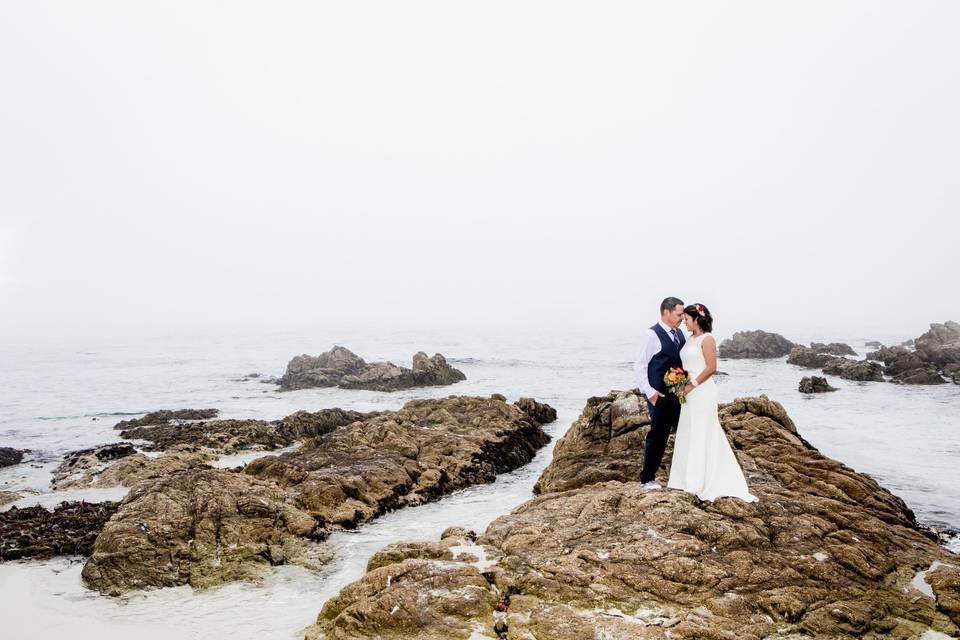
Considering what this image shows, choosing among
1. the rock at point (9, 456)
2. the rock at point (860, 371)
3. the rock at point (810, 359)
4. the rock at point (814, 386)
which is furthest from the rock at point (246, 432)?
the rock at point (810, 359)

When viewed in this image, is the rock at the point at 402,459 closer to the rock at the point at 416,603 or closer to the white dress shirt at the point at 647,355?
the rock at the point at 416,603

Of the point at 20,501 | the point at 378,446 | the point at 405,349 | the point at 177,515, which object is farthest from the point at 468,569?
the point at 405,349

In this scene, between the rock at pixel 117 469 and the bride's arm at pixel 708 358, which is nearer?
the bride's arm at pixel 708 358

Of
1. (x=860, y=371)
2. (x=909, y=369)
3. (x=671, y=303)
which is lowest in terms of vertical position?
(x=860, y=371)

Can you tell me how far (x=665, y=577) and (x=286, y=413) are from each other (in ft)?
84.1

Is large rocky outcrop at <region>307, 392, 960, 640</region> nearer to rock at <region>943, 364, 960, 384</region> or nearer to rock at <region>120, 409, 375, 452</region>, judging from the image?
rock at <region>120, 409, 375, 452</region>

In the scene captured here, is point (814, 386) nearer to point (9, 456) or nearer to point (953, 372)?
point (953, 372)

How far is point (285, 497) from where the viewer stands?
38.0 ft

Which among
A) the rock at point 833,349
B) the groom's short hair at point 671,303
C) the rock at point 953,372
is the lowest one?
the rock at point 953,372

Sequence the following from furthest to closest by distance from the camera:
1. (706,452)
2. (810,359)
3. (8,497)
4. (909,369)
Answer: (810,359)
(909,369)
(8,497)
(706,452)

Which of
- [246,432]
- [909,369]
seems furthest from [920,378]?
[246,432]

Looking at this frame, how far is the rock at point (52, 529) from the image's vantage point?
1001 cm

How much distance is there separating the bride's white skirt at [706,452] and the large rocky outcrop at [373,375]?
30043 mm

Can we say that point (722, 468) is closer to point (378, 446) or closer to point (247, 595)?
point (247, 595)
